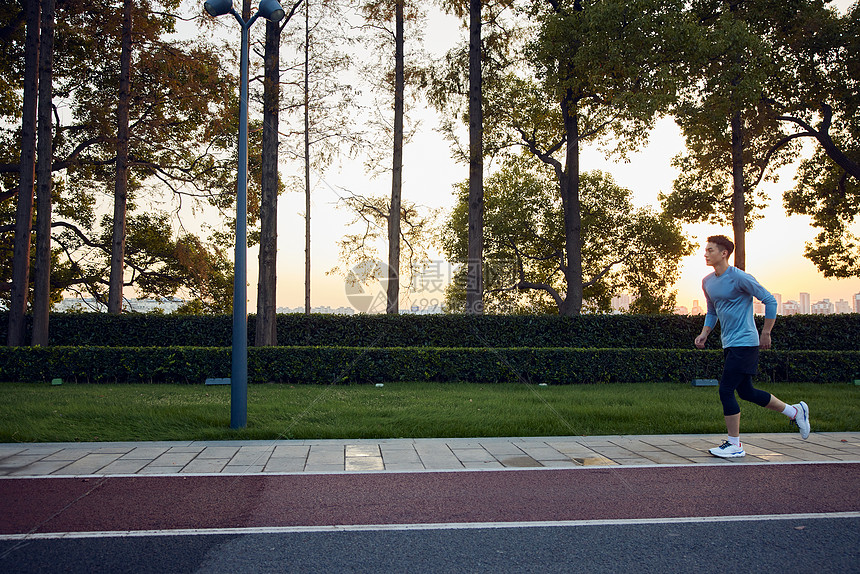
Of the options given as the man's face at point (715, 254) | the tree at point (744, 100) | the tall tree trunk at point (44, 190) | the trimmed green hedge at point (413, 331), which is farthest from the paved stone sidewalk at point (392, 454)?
the tree at point (744, 100)

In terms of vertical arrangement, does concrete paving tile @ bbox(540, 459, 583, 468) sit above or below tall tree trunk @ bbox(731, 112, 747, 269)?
below

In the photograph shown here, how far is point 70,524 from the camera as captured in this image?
4.34m

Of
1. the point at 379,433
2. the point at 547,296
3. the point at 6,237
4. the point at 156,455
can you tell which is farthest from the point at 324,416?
the point at 547,296

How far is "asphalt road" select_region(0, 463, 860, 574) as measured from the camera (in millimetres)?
3686

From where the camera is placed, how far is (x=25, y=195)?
15.6 m

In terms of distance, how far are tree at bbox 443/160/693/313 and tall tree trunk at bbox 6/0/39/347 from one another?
65.4 feet

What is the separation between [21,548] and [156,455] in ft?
9.30

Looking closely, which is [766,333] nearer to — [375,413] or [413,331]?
[375,413]

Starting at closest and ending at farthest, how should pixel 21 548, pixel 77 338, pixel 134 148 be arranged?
pixel 21 548, pixel 77 338, pixel 134 148

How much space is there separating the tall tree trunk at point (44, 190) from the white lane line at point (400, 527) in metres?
13.4

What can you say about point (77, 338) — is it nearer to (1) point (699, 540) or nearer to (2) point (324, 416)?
(2) point (324, 416)

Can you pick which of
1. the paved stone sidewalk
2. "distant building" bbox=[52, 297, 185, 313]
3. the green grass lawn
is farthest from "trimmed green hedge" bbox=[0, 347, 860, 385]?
"distant building" bbox=[52, 297, 185, 313]

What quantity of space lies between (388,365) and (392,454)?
6.95 m

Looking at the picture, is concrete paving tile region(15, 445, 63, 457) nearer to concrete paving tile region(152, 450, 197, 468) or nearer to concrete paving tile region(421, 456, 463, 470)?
concrete paving tile region(152, 450, 197, 468)
